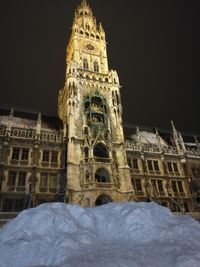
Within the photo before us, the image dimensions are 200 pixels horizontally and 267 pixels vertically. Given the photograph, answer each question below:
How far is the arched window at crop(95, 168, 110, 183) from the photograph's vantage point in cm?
3045

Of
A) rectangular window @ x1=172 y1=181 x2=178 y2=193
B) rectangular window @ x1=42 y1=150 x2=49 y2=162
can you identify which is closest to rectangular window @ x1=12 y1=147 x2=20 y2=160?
rectangular window @ x1=42 y1=150 x2=49 y2=162

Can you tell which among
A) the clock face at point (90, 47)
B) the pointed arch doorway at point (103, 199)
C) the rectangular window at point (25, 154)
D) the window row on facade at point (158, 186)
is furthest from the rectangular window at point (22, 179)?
the clock face at point (90, 47)

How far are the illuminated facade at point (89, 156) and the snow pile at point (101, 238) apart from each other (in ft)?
36.5

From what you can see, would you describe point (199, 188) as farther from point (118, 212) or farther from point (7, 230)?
point (7, 230)

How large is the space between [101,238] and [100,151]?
757 inches

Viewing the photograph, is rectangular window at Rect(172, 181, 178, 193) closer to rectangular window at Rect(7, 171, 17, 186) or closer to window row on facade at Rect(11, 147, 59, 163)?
window row on facade at Rect(11, 147, 59, 163)

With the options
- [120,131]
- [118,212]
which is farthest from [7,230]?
[120,131]

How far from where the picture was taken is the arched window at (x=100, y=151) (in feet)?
107

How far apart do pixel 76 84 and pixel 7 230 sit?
1106 inches

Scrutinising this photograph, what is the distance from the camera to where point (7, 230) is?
14.5 m

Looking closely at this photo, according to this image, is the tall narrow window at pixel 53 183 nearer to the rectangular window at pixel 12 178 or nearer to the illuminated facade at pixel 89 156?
the illuminated facade at pixel 89 156

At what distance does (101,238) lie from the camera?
1473 cm

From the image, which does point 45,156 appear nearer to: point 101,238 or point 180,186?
point 101,238

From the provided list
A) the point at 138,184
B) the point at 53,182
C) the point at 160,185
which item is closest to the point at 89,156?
the point at 53,182
